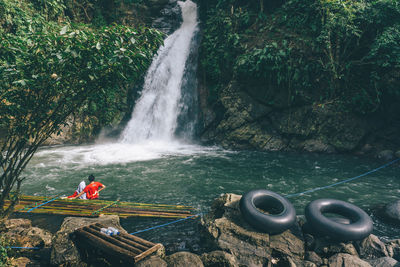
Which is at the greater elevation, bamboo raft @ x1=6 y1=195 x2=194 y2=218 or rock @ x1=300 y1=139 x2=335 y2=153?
rock @ x1=300 y1=139 x2=335 y2=153

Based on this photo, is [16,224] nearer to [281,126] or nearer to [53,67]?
[53,67]

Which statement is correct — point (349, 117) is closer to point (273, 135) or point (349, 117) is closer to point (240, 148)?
point (273, 135)

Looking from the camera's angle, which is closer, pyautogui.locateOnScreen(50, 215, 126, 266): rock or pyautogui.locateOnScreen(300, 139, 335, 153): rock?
pyautogui.locateOnScreen(50, 215, 126, 266): rock

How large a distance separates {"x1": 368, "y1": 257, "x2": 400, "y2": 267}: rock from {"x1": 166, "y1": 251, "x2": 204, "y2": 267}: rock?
11.4ft

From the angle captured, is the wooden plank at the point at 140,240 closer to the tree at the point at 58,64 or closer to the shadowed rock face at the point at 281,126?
the tree at the point at 58,64

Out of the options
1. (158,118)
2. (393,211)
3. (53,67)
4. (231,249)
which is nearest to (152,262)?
(231,249)

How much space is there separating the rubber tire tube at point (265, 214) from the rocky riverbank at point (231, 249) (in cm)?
17

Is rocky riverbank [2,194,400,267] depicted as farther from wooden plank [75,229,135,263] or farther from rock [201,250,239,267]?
wooden plank [75,229,135,263]

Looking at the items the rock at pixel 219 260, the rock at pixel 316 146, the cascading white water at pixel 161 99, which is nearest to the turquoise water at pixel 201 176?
the rock at pixel 316 146

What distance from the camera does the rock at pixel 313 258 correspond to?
483 cm

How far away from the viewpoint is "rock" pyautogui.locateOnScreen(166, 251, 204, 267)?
4.16 meters

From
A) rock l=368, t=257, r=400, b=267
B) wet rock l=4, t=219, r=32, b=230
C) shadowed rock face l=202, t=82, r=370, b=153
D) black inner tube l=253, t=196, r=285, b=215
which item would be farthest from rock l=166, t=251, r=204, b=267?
shadowed rock face l=202, t=82, r=370, b=153

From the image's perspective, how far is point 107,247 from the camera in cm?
441

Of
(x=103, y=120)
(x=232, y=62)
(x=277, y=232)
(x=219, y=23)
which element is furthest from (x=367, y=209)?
(x=103, y=120)
